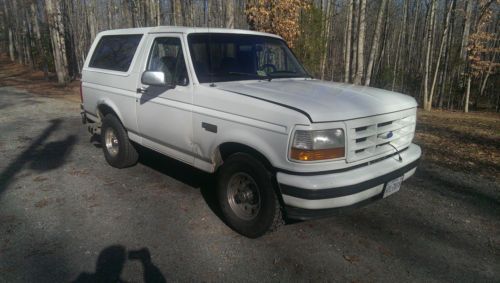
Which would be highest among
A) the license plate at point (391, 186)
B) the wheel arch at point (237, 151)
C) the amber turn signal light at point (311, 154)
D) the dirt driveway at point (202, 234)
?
the amber turn signal light at point (311, 154)

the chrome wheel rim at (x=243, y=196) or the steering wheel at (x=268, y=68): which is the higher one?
the steering wheel at (x=268, y=68)

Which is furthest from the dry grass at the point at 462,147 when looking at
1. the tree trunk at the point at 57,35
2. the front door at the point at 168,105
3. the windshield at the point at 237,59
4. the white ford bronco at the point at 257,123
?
the tree trunk at the point at 57,35

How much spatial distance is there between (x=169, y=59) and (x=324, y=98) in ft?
6.95

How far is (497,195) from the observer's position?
5023 mm

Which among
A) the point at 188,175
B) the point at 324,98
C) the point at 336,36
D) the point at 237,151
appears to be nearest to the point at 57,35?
the point at 188,175

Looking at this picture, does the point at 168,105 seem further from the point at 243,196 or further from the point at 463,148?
the point at 463,148

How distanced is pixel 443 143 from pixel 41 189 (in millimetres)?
7768

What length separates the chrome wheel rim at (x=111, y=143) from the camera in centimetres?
591

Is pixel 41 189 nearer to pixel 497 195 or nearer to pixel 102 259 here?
pixel 102 259

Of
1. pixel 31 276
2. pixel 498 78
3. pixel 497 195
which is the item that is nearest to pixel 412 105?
pixel 497 195

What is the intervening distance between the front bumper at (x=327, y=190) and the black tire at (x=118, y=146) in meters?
3.17

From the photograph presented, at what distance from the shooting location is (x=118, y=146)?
18.7 ft

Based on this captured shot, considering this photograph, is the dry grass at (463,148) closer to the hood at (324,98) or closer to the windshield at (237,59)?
the hood at (324,98)

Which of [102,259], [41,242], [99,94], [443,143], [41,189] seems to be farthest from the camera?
[443,143]
